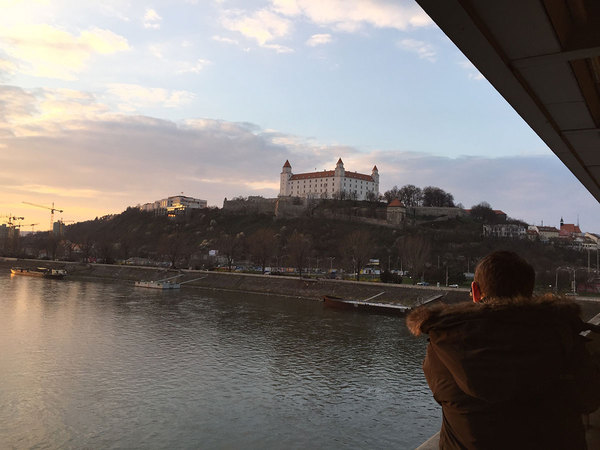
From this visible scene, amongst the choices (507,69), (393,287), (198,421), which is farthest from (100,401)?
(393,287)

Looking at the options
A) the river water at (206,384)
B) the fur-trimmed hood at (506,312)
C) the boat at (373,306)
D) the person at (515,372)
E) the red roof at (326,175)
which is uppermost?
the red roof at (326,175)

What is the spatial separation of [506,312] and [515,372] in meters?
0.18

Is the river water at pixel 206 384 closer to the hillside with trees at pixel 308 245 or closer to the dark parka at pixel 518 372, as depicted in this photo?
the dark parka at pixel 518 372

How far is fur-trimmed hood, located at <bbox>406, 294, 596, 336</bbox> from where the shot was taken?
1363 millimetres

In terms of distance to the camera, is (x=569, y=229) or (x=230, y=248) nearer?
(x=230, y=248)

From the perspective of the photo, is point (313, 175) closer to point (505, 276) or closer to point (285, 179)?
point (285, 179)

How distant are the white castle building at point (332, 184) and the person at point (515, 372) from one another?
83864 mm

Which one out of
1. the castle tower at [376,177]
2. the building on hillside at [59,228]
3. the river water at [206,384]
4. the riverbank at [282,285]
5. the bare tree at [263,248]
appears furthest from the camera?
the building on hillside at [59,228]

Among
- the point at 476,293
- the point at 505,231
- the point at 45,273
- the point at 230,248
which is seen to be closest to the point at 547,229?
the point at 505,231

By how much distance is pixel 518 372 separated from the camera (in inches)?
51.6

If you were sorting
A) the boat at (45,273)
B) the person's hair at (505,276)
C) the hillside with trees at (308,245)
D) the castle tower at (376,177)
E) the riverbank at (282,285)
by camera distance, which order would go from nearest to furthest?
the person's hair at (505,276) → the riverbank at (282,285) → the hillside with trees at (308,245) → the boat at (45,273) → the castle tower at (376,177)

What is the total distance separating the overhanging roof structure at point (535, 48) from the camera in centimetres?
221

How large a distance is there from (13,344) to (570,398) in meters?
17.5

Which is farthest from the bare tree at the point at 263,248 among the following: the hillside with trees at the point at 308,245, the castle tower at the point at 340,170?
the castle tower at the point at 340,170
